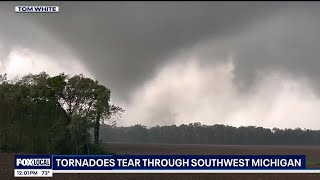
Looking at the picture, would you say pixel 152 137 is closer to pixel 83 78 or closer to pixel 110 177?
pixel 83 78

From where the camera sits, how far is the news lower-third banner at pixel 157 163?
85.7 ft

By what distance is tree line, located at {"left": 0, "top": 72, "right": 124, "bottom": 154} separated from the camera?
5859 centimetres

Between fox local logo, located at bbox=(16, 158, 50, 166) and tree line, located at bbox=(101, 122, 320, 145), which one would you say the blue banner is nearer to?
fox local logo, located at bbox=(16, 158, 50, 166)

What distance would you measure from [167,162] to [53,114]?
38.3 metres

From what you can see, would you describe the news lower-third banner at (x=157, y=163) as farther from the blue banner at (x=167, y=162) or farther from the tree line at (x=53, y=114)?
the tree line at (x=53, y=114)

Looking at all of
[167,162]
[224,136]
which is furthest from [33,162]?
[224,136]

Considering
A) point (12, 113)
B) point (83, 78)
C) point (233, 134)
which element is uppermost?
point (83, 78)

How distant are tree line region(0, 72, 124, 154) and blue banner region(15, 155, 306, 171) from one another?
3136 centimetres

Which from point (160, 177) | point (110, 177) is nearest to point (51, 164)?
point (110, 177)

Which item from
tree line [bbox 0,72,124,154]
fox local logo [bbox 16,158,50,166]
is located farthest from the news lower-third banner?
tree line [bbox 0,72,124,154]

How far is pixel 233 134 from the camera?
126 meters

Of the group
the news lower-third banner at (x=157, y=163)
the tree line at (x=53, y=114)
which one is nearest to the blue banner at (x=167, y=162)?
the news lower-third banner at (x=157, y=163)

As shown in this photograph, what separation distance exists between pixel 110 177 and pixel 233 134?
326 ft

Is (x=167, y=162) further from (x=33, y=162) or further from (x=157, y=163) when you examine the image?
(x=33, y=162)
